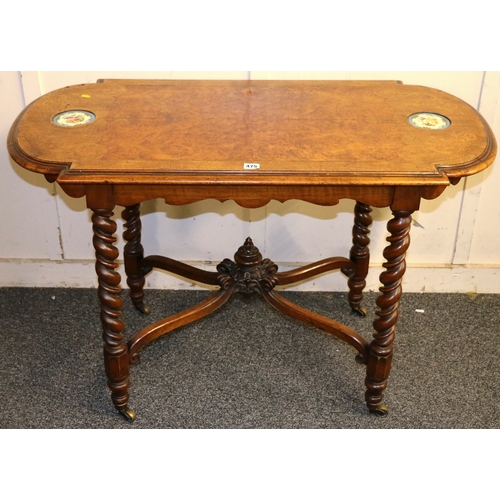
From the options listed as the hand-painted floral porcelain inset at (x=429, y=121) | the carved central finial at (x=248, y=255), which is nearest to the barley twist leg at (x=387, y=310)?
the hand-painted floral porcelain inset at (x=429, y=121)

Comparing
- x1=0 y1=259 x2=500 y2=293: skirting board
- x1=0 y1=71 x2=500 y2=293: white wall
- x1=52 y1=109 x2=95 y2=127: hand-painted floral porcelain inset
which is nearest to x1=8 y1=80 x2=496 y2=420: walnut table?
x1=52 y1=109 x2=95 y2=127: hand-painted floral porcelain inset

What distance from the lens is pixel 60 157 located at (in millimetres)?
2033

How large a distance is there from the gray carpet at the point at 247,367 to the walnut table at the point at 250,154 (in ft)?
0.50

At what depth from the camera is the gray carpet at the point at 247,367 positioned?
2449mm

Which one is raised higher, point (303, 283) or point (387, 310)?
point (387, 310)

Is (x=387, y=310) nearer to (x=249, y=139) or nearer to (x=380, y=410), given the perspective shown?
(x=380, y=410)

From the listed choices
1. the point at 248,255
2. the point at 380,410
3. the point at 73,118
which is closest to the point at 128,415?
the point at 248,255

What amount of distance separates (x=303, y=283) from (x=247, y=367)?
54cm

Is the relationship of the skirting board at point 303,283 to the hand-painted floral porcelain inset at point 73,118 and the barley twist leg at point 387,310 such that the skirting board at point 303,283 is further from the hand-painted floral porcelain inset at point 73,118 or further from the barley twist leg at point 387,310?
the hand-painted floral porcelain inset at point 73,118

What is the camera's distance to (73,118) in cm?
226

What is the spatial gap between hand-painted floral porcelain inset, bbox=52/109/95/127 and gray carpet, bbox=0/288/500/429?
3.00ft

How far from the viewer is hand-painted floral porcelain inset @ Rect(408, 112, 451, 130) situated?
222 cm

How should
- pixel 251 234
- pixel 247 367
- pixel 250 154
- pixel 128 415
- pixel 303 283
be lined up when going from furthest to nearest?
pixel 303 283
pixel 251 234
pixel 247 367
pixel 128 415
pixel 250 154

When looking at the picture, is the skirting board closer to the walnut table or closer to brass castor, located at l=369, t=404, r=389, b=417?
the walnut table
